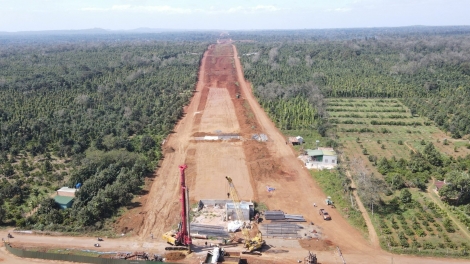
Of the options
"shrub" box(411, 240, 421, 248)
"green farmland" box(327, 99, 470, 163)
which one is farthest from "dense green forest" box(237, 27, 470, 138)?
"shrub" box(411, 240, 421, 248)

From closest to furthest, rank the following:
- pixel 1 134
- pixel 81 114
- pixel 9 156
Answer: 1. pixel 9 156
2. pixel 1 134
3. pixel 81 114

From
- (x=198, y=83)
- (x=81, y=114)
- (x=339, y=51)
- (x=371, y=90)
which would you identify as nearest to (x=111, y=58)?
(x=198, y=83)

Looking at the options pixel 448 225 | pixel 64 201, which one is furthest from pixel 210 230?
pixel 448 225

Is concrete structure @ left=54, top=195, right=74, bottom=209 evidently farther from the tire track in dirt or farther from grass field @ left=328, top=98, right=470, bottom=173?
grass field @ left=328, top=98, right=470, bottom=173

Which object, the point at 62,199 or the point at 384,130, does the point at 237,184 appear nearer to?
the point at 62,199

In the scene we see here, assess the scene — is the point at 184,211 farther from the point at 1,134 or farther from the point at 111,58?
the point at 111,58
